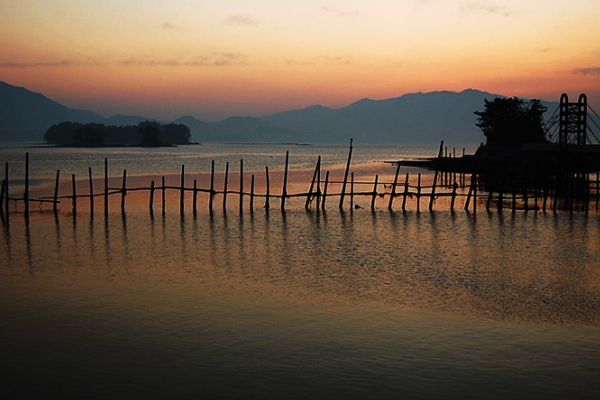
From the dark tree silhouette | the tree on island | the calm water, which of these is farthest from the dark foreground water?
the dark tree silhouette

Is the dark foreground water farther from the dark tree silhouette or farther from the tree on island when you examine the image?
the dark tree silhouette

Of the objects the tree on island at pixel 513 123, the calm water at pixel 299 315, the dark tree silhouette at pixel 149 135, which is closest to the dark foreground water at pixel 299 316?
the calm water at pixel 299 315

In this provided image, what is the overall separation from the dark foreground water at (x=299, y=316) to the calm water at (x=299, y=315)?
0.04m

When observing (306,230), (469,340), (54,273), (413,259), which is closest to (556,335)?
(469,340)

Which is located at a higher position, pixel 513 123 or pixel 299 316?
pixel 513 123

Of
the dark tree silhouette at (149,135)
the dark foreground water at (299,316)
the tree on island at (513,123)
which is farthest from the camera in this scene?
the dark tree silhouette at (149,135)

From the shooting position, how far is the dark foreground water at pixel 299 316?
763cm

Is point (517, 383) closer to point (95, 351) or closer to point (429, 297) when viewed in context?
point (429, 297)

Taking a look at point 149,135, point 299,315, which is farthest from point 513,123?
point 149,135

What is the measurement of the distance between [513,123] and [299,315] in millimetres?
50812

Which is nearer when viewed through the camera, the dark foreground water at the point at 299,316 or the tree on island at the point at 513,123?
the dark foreground water at the point at 299,316

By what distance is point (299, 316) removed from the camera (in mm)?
10516

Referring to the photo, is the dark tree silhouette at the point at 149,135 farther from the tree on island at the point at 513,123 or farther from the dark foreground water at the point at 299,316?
the dark foreground water at the point at 299,316

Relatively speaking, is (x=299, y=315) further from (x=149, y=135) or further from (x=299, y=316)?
(x=149, y=135)
